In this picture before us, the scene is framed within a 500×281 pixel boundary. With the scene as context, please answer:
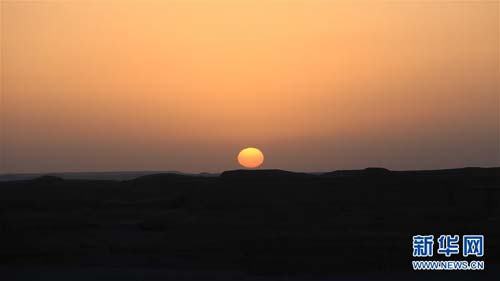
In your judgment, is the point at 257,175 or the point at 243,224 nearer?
the point at 243,224

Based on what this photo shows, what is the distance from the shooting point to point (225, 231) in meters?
19.8

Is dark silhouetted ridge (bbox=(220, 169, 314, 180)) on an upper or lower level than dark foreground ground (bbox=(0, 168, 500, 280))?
upper

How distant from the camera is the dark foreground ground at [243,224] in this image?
51.7 feet

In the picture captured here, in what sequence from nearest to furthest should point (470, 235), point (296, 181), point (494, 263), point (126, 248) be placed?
point (494, 263) → point (470, 235) → point (126, 248) → point (296, 181)

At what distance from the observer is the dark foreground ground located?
15.8 metres

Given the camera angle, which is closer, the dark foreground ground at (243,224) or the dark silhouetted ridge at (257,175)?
the dark foreground ground at (243,224)

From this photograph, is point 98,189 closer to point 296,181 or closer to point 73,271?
point 296,181

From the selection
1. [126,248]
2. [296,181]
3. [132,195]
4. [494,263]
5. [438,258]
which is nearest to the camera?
[438,258]

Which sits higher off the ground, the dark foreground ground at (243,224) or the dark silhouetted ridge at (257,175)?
the dark silhouetted ridge at (257,175)

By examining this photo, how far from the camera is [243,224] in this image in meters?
20.4

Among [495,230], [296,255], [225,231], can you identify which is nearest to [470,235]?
[495,230]

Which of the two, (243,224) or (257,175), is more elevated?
(257,175)

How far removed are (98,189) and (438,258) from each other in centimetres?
2065

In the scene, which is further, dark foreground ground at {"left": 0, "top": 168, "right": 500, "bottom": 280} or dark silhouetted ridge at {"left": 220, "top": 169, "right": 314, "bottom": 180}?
dark silhouetted ridge at {"left": 220, "top": 169, "right": 314, "bottom": 180}
